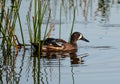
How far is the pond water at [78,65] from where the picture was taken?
356 inches

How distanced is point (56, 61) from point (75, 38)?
243 centimetres

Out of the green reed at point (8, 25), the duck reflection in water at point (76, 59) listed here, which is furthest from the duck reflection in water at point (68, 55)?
the green reed at point (8, 25)

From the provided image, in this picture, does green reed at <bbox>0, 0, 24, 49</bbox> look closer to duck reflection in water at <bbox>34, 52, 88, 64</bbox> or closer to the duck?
duck reflection in water at <bbox>34, 52, 88, 64</bbox>

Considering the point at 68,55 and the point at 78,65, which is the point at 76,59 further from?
the point at 68,55

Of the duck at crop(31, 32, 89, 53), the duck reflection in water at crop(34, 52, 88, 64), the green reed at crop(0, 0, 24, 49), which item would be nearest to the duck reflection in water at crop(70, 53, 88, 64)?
the duck reflection in water at crop(34, 52, 88, 64)

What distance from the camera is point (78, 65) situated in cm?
1048

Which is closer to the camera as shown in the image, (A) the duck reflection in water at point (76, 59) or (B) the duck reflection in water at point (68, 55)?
(A) the duck reflection in water at point (76, 59)

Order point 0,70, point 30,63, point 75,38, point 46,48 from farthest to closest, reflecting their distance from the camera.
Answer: point 75,38
point 46,48
point 30,63
point 0,70

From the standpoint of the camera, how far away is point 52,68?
394 inches

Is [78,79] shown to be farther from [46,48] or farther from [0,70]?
[46,48]

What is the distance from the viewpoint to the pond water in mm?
9039

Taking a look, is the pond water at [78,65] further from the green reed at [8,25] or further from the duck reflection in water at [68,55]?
the green reed at [8,25]

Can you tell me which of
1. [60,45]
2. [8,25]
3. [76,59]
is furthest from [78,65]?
[60,45]

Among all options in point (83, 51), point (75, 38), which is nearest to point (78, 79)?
point (83, 51)
